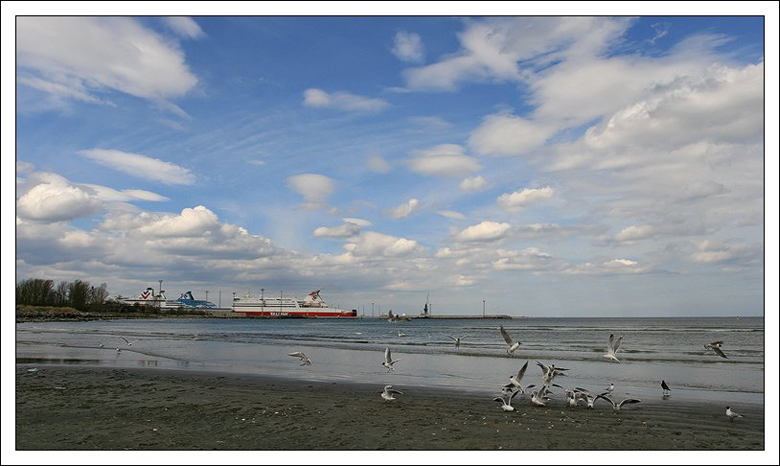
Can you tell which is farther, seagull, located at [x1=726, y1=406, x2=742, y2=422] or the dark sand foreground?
seagull, located at [x1=726, y1=406, x2=742, y2=422]

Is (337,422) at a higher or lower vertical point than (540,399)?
lower

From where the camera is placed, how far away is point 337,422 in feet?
33.6

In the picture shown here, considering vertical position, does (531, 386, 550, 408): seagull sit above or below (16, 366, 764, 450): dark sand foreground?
above

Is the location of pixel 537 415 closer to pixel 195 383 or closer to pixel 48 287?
pixel 195 383

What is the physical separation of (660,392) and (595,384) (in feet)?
7.25

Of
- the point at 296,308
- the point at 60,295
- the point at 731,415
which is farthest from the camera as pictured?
the point at 296,308

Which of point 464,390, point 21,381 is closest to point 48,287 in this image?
point 21,381

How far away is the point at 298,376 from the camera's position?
18094mm

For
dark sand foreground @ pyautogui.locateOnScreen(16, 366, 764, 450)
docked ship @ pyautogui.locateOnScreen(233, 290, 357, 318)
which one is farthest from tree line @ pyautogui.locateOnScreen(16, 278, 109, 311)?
dark sand foreground @ pyautogui.locateOnScreen(16, 366, 764, 450)

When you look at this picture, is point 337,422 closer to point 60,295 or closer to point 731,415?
point 731,415

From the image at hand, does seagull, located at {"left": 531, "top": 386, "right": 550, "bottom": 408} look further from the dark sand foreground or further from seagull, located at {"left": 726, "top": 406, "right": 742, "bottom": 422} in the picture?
seagull, located at {"left": 726, "top": 406, "right": 742, "bottom": 422}

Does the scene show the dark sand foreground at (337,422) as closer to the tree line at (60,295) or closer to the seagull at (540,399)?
the seagull at (540,399)

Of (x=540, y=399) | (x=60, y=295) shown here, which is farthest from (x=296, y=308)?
(x=540, y=399)

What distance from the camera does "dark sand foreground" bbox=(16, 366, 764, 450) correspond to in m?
8.71
